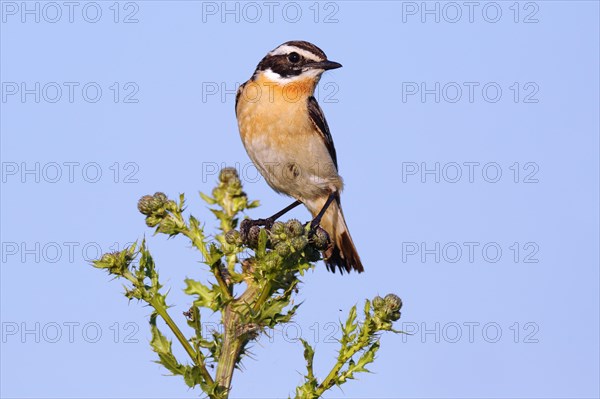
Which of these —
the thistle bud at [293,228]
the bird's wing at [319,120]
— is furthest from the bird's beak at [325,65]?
the thistle bud at [293,228]

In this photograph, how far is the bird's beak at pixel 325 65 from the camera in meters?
9.60

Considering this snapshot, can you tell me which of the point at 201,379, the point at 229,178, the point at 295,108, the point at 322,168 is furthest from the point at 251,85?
the point at 201,379

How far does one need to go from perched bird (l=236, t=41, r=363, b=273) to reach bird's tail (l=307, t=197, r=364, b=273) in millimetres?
14

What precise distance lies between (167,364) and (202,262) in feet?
2.02

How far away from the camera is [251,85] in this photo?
10.0 m

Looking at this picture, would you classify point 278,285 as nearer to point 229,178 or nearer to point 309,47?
point 229,178

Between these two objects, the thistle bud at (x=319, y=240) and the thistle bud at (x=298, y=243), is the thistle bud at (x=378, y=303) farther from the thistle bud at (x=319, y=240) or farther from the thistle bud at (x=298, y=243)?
the thistle bud at (x=319, y=240)

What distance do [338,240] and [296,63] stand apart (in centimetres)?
232

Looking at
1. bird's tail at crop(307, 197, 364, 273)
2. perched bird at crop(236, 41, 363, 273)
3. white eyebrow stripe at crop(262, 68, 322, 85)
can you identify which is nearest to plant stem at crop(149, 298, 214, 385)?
perched bird at crop(236, 41, 363, 273)

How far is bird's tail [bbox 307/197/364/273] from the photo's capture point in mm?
9906

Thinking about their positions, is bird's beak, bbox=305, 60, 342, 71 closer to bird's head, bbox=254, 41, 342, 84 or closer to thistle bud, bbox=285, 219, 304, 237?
bird's head, bbox=254, 41, 342, 84

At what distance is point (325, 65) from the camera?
968 cm

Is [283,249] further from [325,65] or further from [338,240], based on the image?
[338,240]

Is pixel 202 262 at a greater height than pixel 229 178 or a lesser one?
lesser
